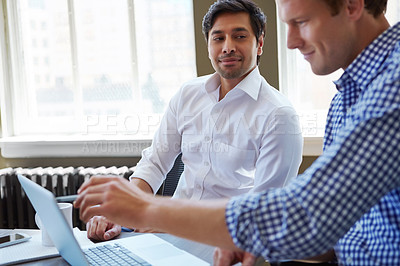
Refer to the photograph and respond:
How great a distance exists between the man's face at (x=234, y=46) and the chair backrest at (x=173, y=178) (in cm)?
40

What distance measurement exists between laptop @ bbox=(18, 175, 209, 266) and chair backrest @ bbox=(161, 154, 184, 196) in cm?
58

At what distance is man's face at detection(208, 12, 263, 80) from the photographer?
77.2 inches

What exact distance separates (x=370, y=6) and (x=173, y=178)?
1195mm

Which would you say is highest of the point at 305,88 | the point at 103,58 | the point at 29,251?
the point at 103,58

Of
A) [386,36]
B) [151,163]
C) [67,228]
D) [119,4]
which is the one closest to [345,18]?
[386,36]

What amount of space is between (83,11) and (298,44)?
2481 millimetres

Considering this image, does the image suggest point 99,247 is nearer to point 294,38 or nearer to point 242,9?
point 294,38

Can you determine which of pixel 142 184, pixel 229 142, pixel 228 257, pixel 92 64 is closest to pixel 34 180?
pixel 92 64

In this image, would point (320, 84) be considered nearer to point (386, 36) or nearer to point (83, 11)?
point (83, 11)

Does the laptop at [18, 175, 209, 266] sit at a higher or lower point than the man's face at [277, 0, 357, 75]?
lower

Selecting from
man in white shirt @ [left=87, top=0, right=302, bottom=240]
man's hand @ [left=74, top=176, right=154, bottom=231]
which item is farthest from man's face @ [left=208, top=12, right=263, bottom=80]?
man's hand @ [left=74, top=176, right=154, bottom=231]

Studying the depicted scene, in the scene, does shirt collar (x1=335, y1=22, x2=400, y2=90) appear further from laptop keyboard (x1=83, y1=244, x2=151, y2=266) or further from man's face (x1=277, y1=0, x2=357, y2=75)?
laptop keyboard (x1=83, y1=244, x2=151, y2=266)

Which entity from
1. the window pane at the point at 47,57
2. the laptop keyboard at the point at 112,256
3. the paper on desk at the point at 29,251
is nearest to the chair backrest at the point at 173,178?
the paper on desk at the point at 29,251

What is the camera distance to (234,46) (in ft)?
6.49
